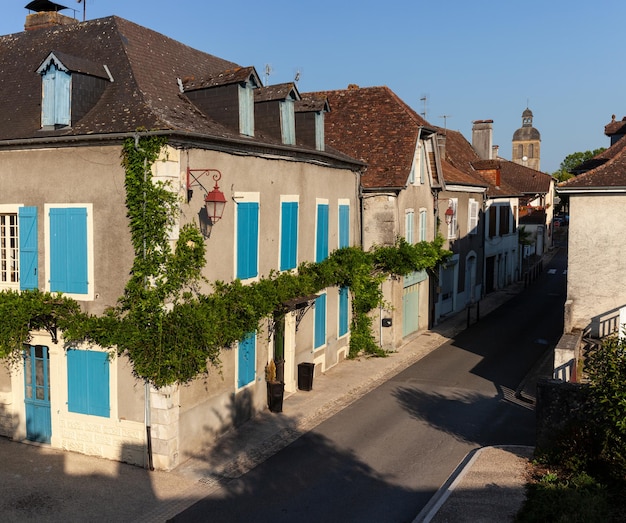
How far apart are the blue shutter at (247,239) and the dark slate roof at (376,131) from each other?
23.4ft

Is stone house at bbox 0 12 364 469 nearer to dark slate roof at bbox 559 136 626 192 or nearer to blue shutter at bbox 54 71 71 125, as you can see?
blue shutter at bbox 54 71 71 125

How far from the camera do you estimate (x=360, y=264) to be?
62.1 ft

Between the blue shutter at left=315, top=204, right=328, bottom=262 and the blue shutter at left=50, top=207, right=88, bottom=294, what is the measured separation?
6866 mm

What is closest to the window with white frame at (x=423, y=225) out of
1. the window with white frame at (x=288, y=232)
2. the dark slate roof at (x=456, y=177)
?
the dark slate roof at (x=456, y=177)

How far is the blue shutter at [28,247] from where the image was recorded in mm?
11922

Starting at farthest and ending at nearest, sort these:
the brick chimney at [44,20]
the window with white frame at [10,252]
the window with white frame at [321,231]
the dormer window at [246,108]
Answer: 1. the window with white frame at [321,231]
2. the brick chimney at [44,20]
3. the dormer window at [246,108]
4. the window with white frame at [10,252]

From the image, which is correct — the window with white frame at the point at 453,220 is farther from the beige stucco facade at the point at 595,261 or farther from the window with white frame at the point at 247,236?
the window with white frame at the point at 247,236

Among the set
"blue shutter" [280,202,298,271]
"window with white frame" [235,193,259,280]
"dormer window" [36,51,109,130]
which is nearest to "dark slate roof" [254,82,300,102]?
"blue shutter" [280,202,298,271]

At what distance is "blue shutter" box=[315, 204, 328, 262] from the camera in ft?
55.7

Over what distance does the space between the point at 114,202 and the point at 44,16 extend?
7866 millimetres

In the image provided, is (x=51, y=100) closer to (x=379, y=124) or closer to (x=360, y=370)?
(x=360, y=370)

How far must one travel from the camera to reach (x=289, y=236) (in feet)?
50.1

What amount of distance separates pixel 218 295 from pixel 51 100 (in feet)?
15.6

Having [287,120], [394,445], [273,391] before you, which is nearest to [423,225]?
[287,120]
